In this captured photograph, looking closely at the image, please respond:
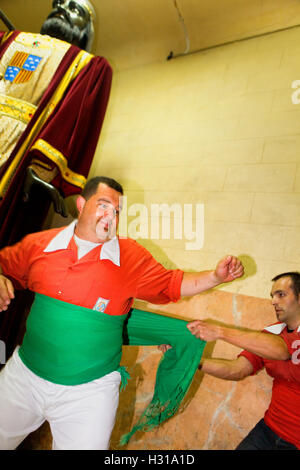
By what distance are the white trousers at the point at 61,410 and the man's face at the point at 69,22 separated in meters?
2.16

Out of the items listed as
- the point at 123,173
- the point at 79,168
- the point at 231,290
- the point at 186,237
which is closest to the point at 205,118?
the point at 123,173

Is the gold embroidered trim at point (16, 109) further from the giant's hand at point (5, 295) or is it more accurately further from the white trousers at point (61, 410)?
the white trousers at point (61, 410)

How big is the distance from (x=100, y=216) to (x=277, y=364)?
1.18 metres

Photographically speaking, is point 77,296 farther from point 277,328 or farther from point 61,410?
point 277,328

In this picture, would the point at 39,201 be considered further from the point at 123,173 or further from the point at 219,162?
the point at 219,162

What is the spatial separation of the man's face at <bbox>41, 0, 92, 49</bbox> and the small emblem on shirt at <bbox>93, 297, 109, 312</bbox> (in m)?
1.88

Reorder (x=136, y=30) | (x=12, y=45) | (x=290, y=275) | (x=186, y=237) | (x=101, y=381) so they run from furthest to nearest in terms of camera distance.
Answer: (x=136, y=30), (x=186, y=237), (x=12, y=45), (x=290, y=275), (x=101, y=381)

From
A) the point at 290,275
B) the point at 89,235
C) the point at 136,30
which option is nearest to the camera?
the point at 89,235

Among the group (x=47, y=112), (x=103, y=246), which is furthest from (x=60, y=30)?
(x=103, y=246)

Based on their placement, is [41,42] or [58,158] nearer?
[58,158]

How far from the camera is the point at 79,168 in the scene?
1.89 metres

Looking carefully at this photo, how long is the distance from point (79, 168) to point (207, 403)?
1.63 m

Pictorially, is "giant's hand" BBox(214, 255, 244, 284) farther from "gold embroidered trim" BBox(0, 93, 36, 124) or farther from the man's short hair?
"gold embroidered trim" BBox(0, 93, 36, 124)

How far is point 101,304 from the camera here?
1330 millimetres
